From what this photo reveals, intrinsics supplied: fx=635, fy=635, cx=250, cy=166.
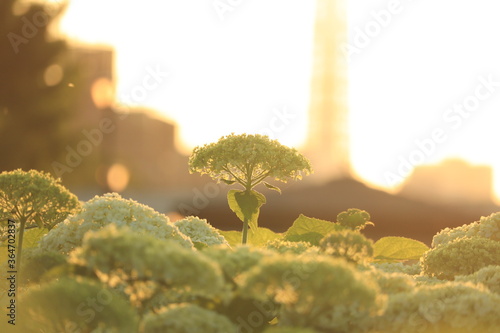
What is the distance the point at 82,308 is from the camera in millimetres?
3707

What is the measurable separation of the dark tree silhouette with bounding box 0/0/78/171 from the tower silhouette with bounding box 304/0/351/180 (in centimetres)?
3648

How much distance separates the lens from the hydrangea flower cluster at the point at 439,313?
4.22 m

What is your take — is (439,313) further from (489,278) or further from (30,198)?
(30,198)

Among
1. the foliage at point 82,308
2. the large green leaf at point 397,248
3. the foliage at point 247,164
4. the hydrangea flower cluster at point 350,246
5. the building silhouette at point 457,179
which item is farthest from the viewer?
the building silhouette at point 457,179

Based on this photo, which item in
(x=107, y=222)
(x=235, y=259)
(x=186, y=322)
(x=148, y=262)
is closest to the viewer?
(x=148, y=262)

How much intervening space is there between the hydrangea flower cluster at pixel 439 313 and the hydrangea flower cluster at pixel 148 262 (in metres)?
1.38

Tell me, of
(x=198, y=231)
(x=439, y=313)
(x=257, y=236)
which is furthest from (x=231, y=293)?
(x=257, y=236)

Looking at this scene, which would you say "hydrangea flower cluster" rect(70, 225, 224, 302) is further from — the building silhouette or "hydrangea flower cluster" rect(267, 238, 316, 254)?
the building silhouette

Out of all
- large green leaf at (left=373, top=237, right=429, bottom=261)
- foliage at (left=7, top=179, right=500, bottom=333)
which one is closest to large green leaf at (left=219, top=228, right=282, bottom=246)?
large green leaf at (left=373, top=237, right=429, bottom=261)

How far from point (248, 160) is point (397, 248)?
3.83 meters

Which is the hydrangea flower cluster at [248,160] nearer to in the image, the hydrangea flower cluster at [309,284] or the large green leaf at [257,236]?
the large green leaf at [257,236]

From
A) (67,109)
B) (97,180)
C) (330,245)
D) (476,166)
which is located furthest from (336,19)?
(330,245)

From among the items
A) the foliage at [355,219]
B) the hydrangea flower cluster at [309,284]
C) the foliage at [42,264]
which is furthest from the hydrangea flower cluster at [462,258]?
the foliage at [42,264]

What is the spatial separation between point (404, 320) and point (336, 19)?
81.8 metres
